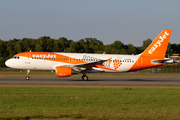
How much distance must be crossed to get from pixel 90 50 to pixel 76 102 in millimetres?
98972

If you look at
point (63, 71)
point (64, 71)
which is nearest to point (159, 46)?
Result: point (64, 71)

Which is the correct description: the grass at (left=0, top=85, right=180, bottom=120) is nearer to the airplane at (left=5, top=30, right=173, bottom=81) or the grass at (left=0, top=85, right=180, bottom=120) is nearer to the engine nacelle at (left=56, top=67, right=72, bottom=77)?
the engine nacelle at (left=56, top=67, right=72, bottom=77)

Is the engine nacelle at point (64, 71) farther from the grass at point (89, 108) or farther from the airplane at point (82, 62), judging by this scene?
the grass at point (89, 108)

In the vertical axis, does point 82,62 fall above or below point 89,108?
above

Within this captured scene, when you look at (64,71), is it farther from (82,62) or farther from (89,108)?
(89,108)

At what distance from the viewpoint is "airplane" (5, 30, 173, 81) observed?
30438 millimetres

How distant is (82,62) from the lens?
3139 centimetres

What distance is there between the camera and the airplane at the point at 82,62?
30.4m

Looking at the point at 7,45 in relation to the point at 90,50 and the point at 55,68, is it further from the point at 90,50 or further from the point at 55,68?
the point at 55,68

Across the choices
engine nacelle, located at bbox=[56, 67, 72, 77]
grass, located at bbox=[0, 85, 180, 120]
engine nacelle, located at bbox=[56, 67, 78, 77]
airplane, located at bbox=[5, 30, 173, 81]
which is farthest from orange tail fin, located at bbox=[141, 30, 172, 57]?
grass, located at bbox=[0, 85, 180, 120]

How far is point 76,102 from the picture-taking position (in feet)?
41.5

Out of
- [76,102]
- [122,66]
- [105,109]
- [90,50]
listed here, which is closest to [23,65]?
[122,66]

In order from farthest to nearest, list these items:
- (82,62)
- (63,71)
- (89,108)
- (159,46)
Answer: (159,46) < (82,62) < (63,71) < (89,108)

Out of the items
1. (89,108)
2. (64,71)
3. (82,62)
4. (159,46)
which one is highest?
(159,46)
